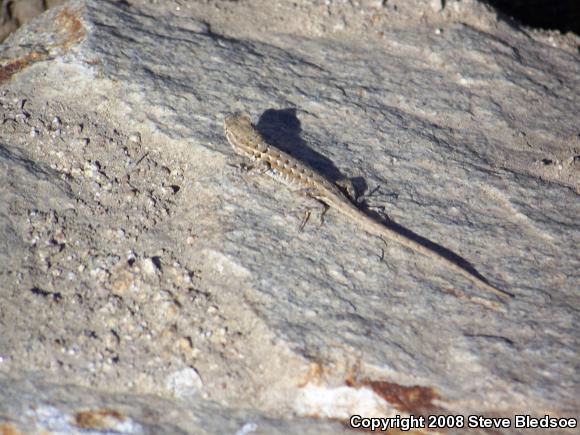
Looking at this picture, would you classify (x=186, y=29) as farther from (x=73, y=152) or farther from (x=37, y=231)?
(x=37, y=231)

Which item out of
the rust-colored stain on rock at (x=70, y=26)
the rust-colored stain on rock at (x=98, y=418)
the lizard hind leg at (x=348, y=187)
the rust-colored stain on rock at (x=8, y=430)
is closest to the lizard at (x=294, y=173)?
the lizard hind leg at (x=348, y=187)

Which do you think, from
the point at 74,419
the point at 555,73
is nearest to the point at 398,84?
the point at 555,73

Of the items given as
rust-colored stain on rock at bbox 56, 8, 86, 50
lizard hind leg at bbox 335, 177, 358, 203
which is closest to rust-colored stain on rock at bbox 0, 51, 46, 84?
rust-colored stain on rock at bbox 56, 8, 86, 50

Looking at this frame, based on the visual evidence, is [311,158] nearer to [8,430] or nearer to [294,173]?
[294,173]

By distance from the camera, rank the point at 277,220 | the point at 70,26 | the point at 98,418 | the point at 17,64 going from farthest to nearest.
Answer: the point at 70,26 < the point at 17,64 < the point at 277,220 < the point at 98,418

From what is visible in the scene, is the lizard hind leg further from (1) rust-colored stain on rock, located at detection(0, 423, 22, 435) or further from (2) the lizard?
(1) rust-colored stain on rock, located at detection(0, 423, 22, 435)

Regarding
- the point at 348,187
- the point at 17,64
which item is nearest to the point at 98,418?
the point at 348,187
